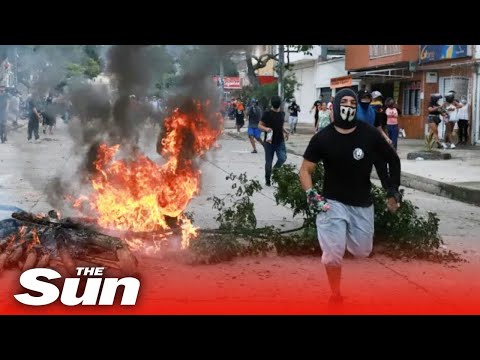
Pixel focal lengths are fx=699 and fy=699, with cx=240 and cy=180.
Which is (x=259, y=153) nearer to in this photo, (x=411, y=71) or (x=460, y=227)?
(x=411, y=71)

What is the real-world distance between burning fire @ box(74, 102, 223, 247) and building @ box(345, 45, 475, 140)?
15323mm

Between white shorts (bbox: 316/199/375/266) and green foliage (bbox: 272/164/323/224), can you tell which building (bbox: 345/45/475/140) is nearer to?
green foliage (bbox: 272/164/323/224)

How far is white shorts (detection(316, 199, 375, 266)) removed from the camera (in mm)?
4867

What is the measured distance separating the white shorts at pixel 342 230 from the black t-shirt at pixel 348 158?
0.21 ft

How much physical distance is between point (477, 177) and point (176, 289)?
873 cm

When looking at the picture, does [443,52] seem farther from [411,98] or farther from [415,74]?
[411,98]

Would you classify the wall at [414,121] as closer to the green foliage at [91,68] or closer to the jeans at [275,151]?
the jeans at [275,151]

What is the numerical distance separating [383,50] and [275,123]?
1642cm

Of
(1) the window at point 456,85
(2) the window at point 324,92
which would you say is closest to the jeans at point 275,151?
(1) the window at point 456,85

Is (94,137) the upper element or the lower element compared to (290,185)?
upper

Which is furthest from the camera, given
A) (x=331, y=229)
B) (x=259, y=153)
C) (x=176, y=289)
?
(x=259, y=153)

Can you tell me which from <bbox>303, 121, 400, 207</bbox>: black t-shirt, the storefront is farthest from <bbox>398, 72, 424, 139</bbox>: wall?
<bbox>303, 121, 400, 207</bbox>: black t-shirt

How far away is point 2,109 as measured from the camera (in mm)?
19359
